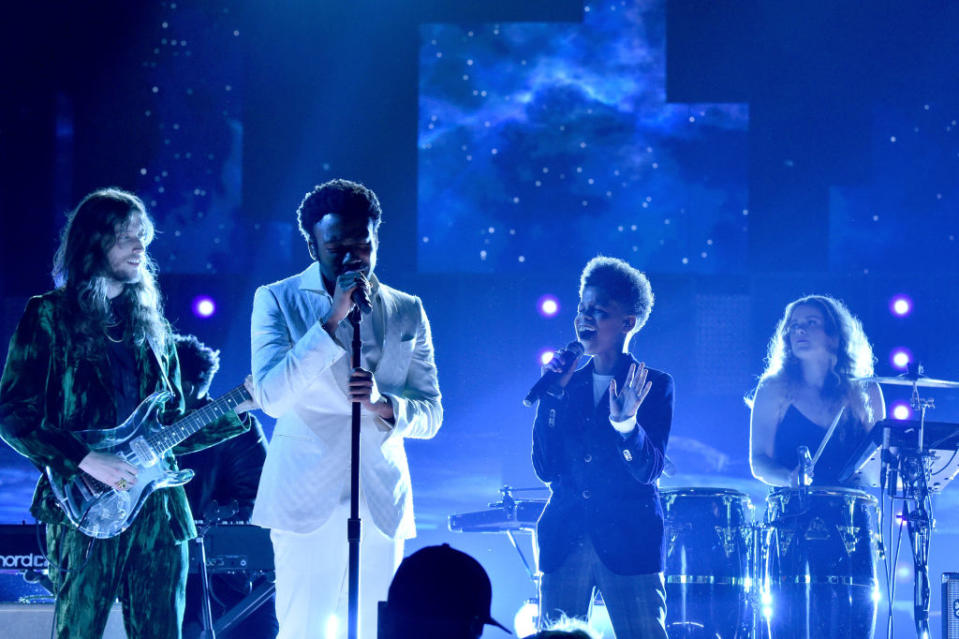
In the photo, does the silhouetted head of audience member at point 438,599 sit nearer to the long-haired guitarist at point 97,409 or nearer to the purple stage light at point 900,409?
the long-haired guitarist at point 97,409

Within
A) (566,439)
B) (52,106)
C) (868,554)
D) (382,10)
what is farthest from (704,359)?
(52,106)

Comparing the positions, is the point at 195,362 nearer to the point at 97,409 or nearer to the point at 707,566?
the point at 97,409

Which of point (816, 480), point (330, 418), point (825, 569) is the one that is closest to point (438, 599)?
point (330, 418)

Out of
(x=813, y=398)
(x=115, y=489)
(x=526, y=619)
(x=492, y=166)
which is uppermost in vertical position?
(x=492, y=166)

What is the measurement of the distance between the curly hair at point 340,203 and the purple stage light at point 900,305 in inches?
175

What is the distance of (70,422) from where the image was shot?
2.97 meters

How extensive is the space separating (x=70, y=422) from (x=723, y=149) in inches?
181

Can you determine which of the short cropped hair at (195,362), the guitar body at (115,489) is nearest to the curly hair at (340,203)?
the guitar body at (115,489)

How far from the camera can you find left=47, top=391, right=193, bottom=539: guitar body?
113 inches

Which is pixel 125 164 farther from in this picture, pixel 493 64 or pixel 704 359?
pixel 704 359

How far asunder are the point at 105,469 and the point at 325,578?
67 centimetres

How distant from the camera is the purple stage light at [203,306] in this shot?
6660 mm

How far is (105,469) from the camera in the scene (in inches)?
114

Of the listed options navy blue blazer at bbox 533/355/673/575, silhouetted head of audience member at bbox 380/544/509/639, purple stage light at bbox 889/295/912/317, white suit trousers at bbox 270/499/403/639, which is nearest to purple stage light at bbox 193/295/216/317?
navy blue blazer at bbox 533/355/673/575
